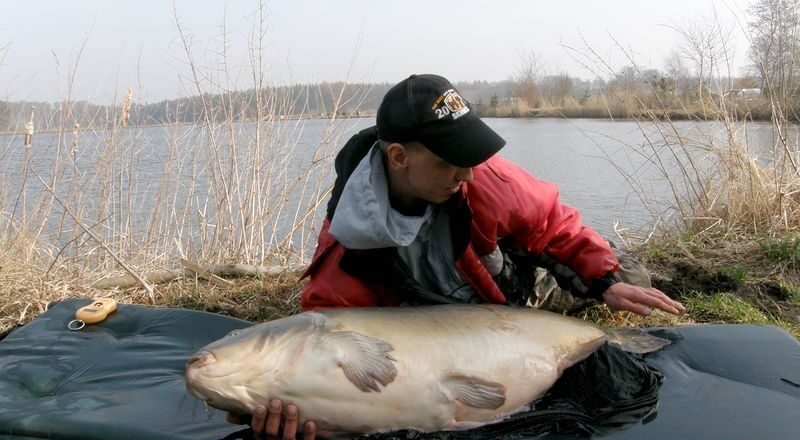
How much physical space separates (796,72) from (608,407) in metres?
4.82

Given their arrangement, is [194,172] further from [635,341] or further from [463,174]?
[635,341]

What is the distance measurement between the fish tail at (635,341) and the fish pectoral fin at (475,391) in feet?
2.15

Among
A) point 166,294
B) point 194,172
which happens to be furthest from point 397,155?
point 194,172

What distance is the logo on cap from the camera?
7.04 ft

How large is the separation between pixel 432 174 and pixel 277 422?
0.95 meters

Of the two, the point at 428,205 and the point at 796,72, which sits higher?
the point at 796,72

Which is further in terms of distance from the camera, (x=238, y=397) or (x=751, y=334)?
(x=751, y=334)

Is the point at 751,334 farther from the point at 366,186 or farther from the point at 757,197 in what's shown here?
the point at 757,197

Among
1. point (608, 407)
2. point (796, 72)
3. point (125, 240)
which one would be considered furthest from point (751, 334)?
point (125, 240)

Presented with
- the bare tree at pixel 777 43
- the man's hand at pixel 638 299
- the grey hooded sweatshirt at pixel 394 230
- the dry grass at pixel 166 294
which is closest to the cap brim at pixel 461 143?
the grey hooded sweatshirt at pixel 394 230

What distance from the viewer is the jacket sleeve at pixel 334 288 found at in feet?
7.66

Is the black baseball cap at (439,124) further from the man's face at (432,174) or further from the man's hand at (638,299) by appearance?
the man's hand at (638,299)

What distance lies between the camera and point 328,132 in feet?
17.8

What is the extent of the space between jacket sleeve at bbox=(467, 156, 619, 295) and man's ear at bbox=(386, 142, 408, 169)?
321 mm
